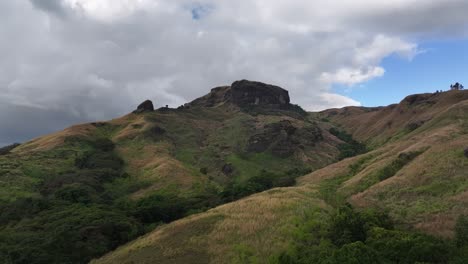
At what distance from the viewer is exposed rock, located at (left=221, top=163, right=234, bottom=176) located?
11131 centimetres

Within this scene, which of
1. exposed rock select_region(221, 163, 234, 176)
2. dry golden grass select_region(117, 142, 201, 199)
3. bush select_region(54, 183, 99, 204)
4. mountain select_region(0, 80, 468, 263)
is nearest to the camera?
mountain select_region(0, 80, 468, 263)

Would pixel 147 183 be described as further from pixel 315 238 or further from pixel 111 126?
pixel 111 126

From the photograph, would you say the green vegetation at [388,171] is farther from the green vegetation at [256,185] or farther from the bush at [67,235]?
the bush at [67,235]

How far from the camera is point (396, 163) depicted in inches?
2638

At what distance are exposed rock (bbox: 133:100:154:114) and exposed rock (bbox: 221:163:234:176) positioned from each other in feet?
240

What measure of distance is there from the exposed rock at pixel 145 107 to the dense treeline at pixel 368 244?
142 m

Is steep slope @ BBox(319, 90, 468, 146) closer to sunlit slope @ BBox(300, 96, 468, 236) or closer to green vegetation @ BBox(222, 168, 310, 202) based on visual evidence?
sunlit slope @ BBox(300, 96, 468, 236)

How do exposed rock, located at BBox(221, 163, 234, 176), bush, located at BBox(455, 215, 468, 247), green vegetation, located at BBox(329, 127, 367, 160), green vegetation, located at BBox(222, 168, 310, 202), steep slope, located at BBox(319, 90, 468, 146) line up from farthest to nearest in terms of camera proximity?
steep slope, located at BBox(319, 90, 468, 146), green vegetation, located at BBox(329, 127, 367, 160), exposed rock, located at BBox(221, 163, 234, 176), green vegetation, located at BBox(222, 168, 310, 202), bush, located at BBox(455, 215, 468, 247)

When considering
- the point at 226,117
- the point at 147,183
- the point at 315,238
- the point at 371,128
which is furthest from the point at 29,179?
the point at 371,128

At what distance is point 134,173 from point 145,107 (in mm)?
77755

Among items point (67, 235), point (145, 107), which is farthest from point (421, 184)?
point (145, 107)

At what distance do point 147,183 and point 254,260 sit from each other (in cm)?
6029

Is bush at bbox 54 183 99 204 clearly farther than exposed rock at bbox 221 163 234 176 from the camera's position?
No

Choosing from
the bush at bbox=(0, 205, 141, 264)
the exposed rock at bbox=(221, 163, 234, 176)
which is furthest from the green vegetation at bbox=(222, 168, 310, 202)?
the bush at bbox=(0, 205, 141, 264)
